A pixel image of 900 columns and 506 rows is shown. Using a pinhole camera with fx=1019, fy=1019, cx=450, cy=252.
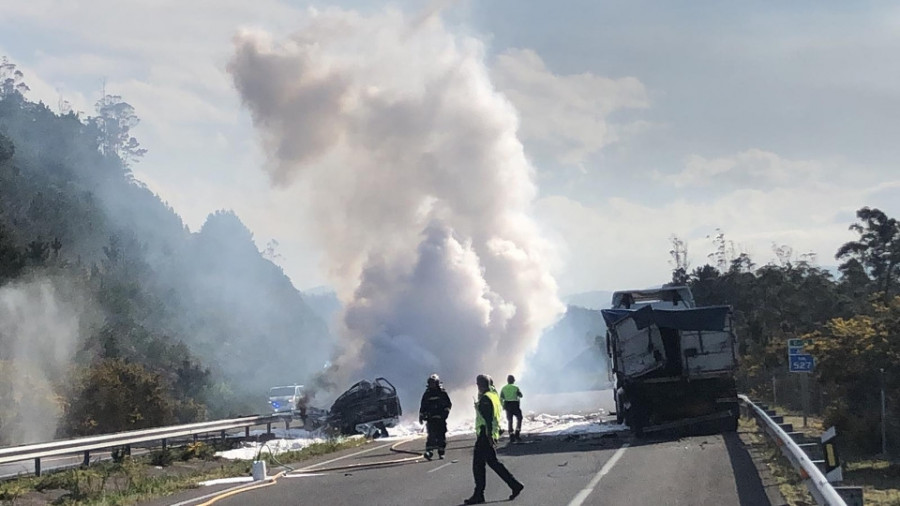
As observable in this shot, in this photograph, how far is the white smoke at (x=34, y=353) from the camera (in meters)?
43.7

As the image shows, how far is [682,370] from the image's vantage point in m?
24.1

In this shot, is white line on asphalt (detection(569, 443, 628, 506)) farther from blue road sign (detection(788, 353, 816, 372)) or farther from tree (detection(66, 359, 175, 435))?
tree (detection(66, 359, 175, 435))

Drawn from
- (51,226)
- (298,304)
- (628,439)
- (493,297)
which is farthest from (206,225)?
(628,439)

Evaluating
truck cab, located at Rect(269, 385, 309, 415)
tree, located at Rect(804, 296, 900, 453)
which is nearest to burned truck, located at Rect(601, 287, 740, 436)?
tree, located at Rect(804, 296, 900, 453)

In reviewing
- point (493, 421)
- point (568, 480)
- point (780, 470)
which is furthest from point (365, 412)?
point (493, 421)

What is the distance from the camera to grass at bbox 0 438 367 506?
1628 cm

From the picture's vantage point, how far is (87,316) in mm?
71562

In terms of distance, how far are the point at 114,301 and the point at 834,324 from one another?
65.7m

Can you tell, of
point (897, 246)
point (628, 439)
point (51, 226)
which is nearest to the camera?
point (628, 439)

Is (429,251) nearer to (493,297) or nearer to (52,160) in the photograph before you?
(493,297)

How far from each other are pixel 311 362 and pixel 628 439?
356ft

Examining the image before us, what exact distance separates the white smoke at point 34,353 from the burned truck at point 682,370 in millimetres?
27795

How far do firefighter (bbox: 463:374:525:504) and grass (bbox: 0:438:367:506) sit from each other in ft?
19.1

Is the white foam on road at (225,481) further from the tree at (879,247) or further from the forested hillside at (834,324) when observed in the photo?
the tree at (879,247)
